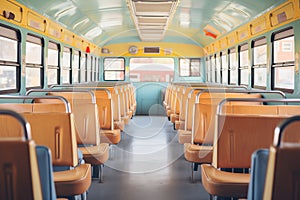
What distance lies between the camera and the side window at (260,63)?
6129mm

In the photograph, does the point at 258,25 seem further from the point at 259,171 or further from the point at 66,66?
the point at 259,171

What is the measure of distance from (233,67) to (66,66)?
374 centimetres

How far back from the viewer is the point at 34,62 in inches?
235

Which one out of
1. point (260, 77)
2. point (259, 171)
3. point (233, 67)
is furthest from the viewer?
point (233, 67)

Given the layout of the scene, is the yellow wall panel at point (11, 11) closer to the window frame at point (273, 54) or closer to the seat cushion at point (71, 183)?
the seat cushion at point (71, 183)

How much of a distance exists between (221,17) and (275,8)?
2.75 metres

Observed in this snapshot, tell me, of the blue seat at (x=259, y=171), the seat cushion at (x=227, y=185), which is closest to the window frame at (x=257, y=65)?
the seat cushion at (x=227, y=185)

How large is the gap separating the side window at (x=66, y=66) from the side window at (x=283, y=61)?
14.2 ft

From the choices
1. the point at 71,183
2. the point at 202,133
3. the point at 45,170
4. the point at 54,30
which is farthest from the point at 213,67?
the point at 45,170

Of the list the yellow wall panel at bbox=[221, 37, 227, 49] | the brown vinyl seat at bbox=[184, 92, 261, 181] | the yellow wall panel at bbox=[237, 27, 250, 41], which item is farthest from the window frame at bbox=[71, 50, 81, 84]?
the brown vinyl seat at bbox=[184, 92, 261, 181]

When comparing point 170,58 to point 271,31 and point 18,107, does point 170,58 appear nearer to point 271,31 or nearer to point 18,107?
point 271,31

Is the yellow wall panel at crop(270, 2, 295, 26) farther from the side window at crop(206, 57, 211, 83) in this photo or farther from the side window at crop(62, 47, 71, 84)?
the side window at crop(206, 57, 211, 83)

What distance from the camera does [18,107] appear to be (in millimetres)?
3674

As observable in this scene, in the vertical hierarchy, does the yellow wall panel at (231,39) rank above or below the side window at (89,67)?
above
